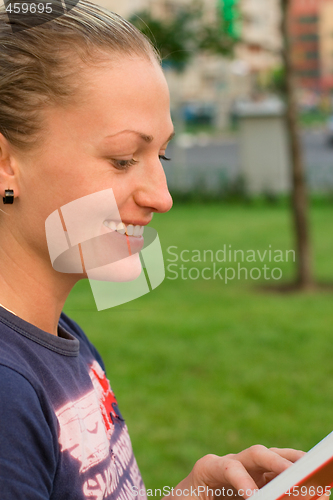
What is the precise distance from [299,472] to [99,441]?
0.93 feet

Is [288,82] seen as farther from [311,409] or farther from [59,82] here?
[59,82]

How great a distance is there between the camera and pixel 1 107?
769mm

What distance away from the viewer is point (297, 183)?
16.4ft

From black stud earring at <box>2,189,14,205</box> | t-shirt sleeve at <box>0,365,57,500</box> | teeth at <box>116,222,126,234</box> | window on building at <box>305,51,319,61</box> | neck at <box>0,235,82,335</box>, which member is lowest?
window on building at <box>305,51,319,61</box>

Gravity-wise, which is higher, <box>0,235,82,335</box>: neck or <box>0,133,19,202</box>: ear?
<box>0,133,19,202</box>: ear

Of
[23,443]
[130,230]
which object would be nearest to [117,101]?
[130,230]

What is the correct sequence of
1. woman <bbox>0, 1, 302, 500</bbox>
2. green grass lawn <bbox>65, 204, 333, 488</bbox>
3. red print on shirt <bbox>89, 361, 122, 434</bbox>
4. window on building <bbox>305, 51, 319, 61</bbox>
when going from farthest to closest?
window on building <bbox>305, 51, 319, 61</bbox> → green grass lawn <bbox>65, 204, 333, 488</bbox> → red print on shirt <bbox>89, 361, 122, 434</bbox> → woman <bbox>0, 1, 302, 500</bbox>

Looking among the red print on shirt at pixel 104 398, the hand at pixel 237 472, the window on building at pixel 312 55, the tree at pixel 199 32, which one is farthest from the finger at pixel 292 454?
the window on building at pixel 312 55

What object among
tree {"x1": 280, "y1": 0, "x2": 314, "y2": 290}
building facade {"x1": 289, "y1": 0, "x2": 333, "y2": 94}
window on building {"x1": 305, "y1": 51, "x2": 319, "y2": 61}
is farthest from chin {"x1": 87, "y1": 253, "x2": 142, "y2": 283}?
window on building {"x1": 305, "y1": 51, "x2": 319, "y2": 61}

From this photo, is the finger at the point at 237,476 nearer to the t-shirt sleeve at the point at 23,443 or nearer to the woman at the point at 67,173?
the woman at the point at 67,173

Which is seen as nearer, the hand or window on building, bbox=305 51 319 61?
the hand

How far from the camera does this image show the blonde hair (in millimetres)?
750

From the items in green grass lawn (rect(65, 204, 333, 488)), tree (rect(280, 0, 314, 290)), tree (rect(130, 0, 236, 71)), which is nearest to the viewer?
green grass lawn (rect(65, 204, 333, 488))

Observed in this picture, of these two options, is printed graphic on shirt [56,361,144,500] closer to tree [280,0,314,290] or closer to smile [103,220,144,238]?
smile [103,220,144,238]
